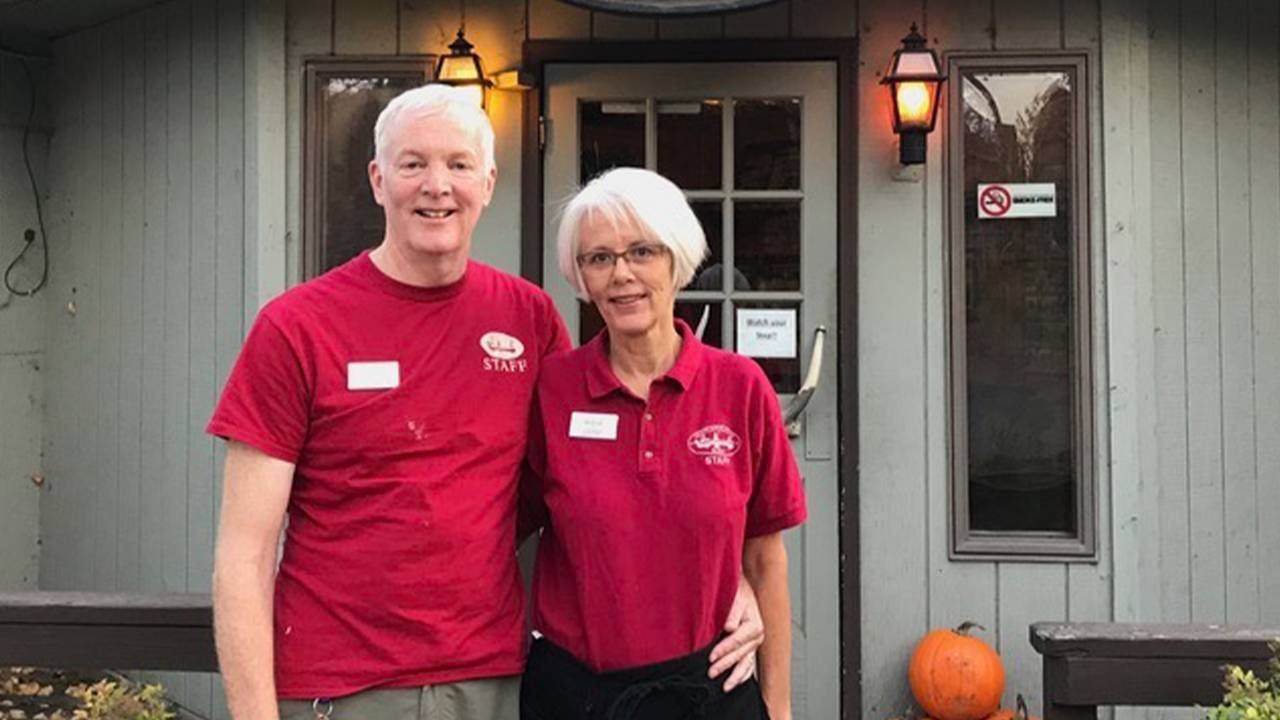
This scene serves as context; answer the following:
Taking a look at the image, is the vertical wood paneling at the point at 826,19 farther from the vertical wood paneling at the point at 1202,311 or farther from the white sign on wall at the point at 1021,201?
the vertical wood paneling at the point at 1202,311

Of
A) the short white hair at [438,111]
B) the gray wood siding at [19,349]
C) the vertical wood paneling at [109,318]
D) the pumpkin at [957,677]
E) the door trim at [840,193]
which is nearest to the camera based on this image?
the short white hair at [438,111]

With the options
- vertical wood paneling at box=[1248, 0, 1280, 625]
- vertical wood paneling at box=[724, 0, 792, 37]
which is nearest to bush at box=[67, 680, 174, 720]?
vertical wood paneling at box=[724, 0, 792, 37]

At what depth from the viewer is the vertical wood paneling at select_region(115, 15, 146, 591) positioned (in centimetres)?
433

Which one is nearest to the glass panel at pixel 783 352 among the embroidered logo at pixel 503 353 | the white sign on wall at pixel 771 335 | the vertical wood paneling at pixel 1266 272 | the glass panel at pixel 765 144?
the white sign on wall at pixel 771 335


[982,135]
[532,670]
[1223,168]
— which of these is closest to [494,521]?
[532,670]

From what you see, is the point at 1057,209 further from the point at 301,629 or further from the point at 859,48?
the point at 301,629

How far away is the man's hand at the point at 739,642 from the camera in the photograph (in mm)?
1689

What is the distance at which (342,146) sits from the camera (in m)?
3.92

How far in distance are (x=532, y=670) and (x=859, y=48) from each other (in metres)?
2.70

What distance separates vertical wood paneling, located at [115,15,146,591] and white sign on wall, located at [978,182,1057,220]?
294cm

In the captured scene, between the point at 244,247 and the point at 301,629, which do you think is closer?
the point at 301,629

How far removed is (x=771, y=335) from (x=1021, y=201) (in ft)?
2.91

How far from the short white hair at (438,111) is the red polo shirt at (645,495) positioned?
36 centimetres

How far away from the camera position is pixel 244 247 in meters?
3.94
